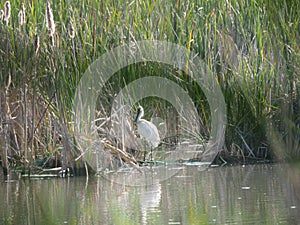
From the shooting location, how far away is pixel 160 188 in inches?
235

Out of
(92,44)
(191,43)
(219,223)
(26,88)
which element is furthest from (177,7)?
(219,223)

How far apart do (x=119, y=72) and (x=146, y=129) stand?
625 mm

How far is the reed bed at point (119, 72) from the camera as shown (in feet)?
21.9

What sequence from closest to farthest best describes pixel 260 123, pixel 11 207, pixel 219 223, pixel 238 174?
pixel 219 223, pixel 11 207, pixel 238 174, pixel 260 123

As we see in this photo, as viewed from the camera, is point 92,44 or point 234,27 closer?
point 92,44

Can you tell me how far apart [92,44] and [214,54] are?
136cm

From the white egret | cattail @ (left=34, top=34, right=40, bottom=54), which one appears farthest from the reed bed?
the white egret

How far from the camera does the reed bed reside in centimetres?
666

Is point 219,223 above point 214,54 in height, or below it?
below

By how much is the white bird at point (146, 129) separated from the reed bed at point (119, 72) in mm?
329

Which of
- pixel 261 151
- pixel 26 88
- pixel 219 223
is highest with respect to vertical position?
pixel 26 88

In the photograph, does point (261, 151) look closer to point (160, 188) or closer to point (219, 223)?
point (160, 188)

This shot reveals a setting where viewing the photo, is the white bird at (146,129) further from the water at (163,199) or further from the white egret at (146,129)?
the water at (163,199)

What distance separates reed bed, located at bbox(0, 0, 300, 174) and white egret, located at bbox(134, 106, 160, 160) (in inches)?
12.9
